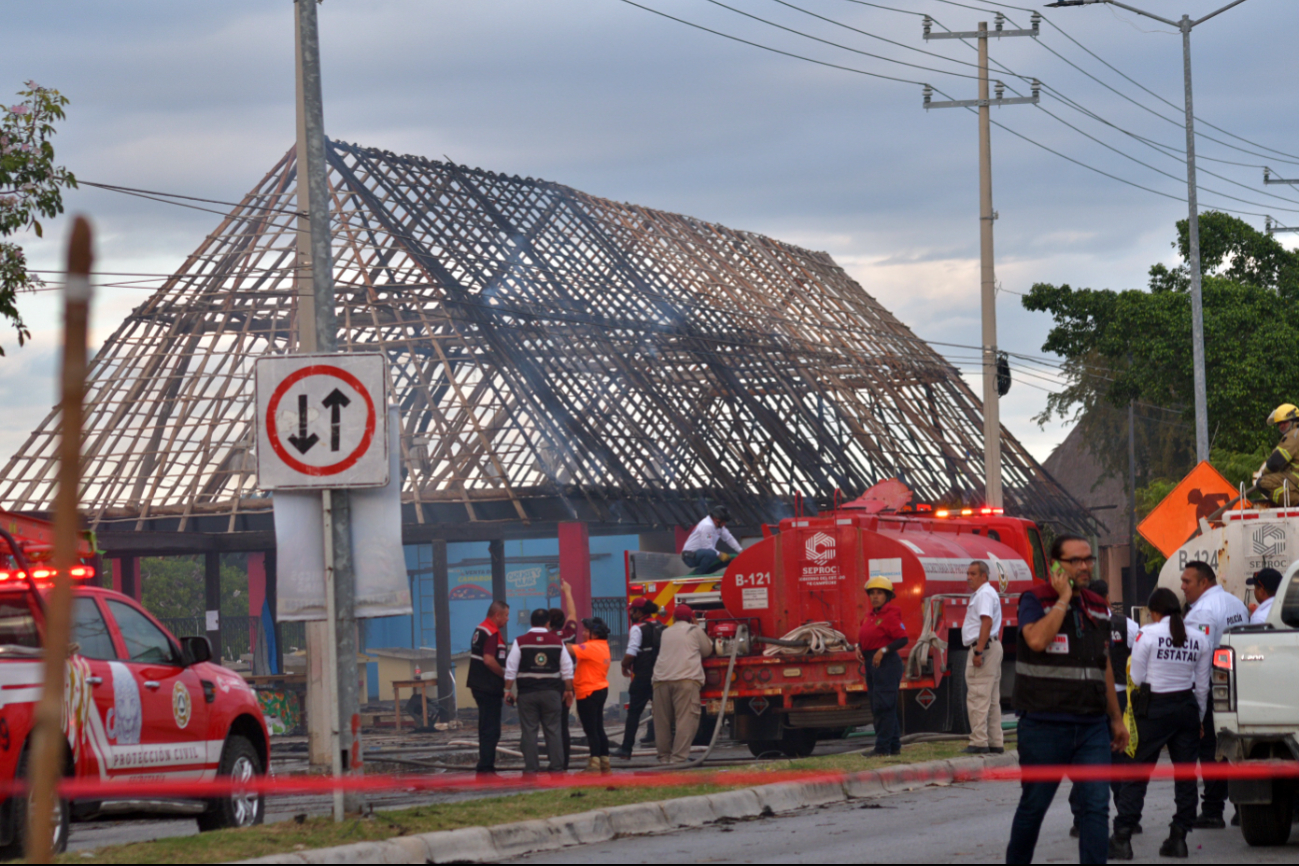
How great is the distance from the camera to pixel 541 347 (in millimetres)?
30500

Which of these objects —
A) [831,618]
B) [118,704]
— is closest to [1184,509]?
[831,618]

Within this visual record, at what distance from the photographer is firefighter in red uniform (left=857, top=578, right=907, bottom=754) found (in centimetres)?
1655

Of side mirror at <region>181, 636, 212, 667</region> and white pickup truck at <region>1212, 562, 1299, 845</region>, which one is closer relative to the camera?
white pickup truck at <region>1212, 562, 1299, 845</region>

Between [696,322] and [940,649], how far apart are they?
17681 mm

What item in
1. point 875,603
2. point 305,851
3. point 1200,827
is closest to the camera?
point 305,851

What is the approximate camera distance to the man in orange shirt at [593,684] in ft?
55.5

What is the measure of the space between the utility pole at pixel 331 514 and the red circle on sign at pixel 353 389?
0.18m

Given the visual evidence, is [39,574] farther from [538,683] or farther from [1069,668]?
[1069,668]

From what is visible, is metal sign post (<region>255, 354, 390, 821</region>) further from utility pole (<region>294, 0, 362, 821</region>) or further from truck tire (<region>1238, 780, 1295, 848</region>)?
truck tire (<region>1238, 780, 1295, 848</region>)

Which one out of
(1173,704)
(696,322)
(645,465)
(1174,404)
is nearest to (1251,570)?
(1173,704)

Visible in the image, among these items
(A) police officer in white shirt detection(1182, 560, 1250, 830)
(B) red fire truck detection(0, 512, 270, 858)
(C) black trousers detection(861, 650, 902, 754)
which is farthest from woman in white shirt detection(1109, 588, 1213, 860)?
(B) red fire truck detection(0, 512, 270, 858)

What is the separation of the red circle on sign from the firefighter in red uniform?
26.5 ft

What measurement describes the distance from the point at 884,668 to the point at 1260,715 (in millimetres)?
6653

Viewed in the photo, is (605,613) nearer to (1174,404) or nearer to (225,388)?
(225,388)
